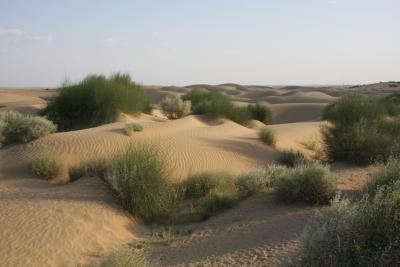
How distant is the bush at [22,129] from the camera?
1541cm

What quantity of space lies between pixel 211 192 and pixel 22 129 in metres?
7.46

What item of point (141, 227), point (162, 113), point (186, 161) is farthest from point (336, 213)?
point (162, 113)

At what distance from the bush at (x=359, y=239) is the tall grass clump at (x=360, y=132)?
9.74 metres

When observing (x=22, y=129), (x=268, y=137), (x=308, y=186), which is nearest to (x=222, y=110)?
(x=268, y=137)

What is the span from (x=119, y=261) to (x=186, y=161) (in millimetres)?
8644

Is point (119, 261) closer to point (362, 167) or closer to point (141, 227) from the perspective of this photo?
point (141, 227)

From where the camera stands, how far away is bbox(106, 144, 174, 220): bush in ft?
33.4

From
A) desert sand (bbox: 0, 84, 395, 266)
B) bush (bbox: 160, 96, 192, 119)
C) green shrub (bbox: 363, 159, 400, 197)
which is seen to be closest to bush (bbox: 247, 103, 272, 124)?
bush (bbox: 160, 96, 192, 119)

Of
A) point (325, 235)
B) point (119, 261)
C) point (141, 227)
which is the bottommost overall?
point (141, 227)

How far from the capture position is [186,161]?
1452 centimetres

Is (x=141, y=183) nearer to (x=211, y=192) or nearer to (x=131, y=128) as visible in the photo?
(x=211, y=192)

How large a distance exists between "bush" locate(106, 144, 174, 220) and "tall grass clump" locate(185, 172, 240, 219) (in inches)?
33.6

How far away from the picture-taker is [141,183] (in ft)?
33.7

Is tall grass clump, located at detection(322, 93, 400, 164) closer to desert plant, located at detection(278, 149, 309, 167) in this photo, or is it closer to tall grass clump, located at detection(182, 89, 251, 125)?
desert plant, located at detection(278, 149, 309, 167)
